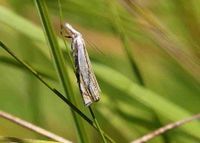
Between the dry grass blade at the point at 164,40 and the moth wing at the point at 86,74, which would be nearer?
the moth wing at the point at 86,74

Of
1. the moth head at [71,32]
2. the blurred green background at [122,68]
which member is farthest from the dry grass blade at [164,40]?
the moth head at [71,32]

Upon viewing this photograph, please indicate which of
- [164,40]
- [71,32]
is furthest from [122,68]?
[71,32]

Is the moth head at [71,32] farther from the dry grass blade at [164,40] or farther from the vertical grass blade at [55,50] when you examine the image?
the dry grass blade at [164,40]

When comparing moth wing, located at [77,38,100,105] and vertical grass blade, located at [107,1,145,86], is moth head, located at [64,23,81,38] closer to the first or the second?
moth wing, located at [77,38,100,105]

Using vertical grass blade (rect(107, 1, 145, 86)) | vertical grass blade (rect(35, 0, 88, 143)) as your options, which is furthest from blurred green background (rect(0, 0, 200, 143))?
vertical grass blade (rect(35, 0, 88, 143))

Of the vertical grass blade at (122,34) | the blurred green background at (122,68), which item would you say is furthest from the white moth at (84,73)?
the vertical grass blade at (122,34)

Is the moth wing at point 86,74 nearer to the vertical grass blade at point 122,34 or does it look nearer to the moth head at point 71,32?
the moth head at point 71,32

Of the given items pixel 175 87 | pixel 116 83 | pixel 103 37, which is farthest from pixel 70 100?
pixel 103 37

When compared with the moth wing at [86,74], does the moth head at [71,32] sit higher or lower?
higher
